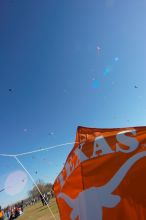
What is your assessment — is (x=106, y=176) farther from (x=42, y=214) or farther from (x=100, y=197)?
(x=42, y=214)

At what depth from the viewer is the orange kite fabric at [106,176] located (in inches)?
92.1

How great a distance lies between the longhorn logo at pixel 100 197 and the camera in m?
2.39

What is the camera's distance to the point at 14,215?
2417 centimetres

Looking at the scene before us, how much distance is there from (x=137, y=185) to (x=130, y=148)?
44 centimetres

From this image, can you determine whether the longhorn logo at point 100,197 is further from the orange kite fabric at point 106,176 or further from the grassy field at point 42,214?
the grassy field at point 42,214

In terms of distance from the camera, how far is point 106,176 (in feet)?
8.40

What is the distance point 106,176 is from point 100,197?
0.24 meters

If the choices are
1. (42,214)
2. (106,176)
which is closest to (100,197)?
(106,176)

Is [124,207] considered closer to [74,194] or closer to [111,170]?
[111,170]

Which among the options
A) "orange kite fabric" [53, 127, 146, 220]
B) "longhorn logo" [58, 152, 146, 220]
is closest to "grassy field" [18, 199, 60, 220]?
"orange kite fabric" [53, 127, 146, 220]

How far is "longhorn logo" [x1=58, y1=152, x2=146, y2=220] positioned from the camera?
94.0 inches

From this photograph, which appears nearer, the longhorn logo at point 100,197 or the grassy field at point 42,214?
the longhorn logo at point 100,197

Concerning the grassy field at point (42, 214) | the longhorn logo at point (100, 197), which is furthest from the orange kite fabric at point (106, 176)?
the grassy field at point (42, 214)

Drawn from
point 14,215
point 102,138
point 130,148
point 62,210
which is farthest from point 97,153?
point 14,215
